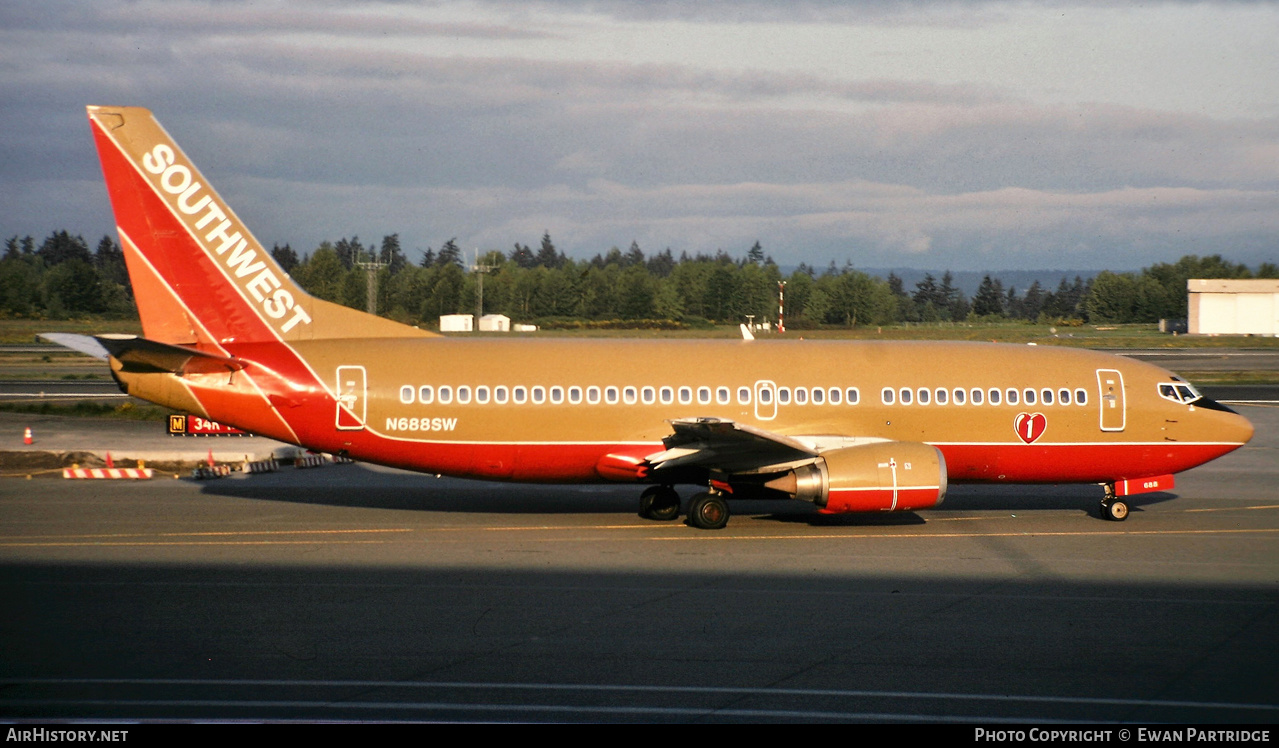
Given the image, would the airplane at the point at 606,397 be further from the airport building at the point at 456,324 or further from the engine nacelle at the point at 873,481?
the airport building at the point at 456,324

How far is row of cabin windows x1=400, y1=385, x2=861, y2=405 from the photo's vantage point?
21547 mm

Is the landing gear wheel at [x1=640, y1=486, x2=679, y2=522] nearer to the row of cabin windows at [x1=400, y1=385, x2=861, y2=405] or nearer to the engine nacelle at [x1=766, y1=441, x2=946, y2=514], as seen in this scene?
the row of cabin windows at [x1=400, y1=385, x2=861, y2=405]

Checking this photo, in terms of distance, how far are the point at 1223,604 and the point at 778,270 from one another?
80.8 metres

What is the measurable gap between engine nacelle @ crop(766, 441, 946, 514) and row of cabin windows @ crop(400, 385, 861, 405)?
2.01 metres

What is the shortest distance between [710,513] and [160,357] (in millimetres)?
10734

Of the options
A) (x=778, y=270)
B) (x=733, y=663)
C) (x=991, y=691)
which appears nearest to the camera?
(x=991, y=691)

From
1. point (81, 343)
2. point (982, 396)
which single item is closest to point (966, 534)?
point (982, 396)

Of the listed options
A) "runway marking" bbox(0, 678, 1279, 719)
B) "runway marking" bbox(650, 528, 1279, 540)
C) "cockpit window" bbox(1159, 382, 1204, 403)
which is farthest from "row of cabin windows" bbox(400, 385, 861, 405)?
"runway marking" bbox(0, 678, 1279, 719)

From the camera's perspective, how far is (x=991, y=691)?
11734 millimetres

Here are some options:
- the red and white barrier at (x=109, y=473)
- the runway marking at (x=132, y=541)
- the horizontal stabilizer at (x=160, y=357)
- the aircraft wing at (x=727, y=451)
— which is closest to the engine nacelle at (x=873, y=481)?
the aircraft wing at (x=727, y=451)

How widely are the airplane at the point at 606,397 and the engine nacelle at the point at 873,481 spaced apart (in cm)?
4

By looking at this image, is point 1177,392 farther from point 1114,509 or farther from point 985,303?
point 985,303
